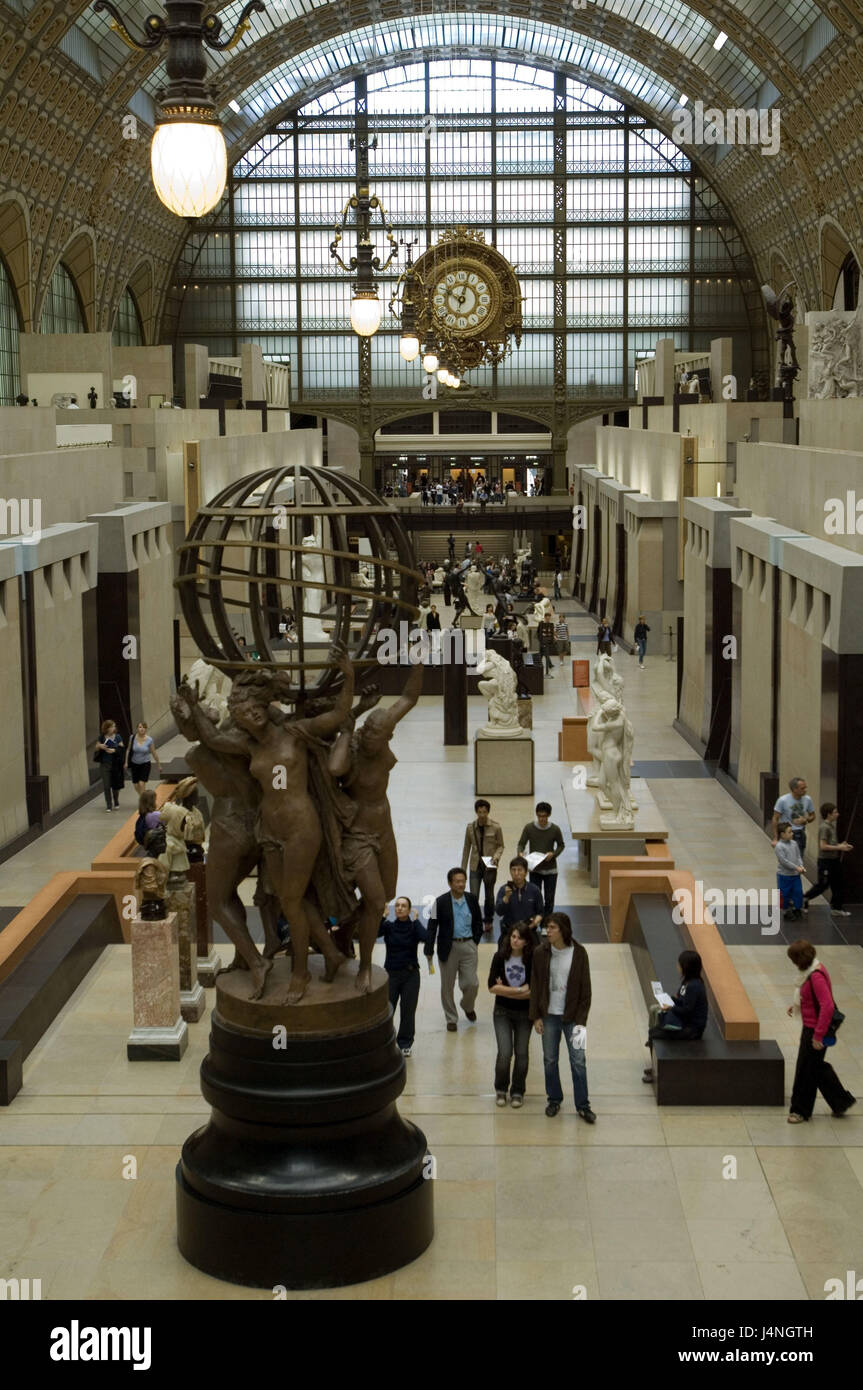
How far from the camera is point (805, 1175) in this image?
10.3m

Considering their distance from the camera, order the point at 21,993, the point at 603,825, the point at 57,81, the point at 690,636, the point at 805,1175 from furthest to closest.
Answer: the point at 57,81 → the point at 690,636 → the point at 603,825 → the point at 21,993 → the point at 805,1175

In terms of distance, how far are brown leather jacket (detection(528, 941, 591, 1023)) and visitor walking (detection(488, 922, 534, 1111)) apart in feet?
1.11

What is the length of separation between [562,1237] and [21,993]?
200 inches

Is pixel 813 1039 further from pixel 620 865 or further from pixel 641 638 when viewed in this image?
pixel 641 638

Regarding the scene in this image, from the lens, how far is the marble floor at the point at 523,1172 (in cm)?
896

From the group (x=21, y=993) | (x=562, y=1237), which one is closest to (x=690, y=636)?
(x=21, y=993)

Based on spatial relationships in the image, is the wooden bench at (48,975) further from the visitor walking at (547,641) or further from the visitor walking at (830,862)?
the visitor walking at (547,641)

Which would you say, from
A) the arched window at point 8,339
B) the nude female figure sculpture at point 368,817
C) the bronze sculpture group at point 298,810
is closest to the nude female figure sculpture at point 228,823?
the bronze sculpture group at point 298,810

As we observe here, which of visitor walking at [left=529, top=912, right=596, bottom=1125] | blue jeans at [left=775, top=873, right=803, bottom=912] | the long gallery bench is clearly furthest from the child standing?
visitor walking at [left=529, top=912, right=596, bottom=1125]

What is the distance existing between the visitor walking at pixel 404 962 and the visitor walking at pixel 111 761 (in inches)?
369

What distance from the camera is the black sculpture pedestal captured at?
28.9 feet

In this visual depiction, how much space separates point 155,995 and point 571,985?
3273mm

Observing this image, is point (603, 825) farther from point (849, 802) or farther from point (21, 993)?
point (21, 993)

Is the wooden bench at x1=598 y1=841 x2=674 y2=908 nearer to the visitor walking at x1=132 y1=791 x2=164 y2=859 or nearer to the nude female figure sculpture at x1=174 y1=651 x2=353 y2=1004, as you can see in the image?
the visitor walking at x1=132 y1=791 x2=164 y2=859
